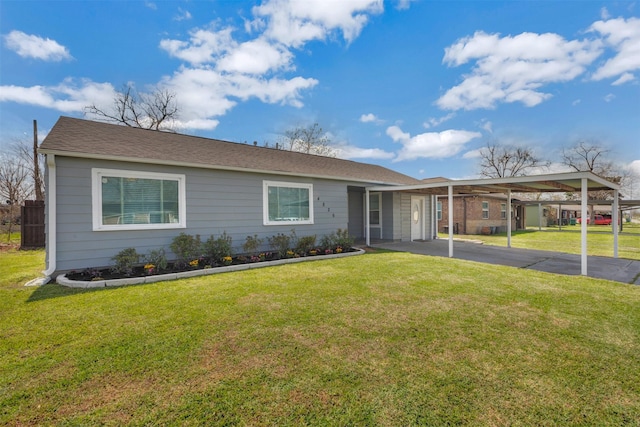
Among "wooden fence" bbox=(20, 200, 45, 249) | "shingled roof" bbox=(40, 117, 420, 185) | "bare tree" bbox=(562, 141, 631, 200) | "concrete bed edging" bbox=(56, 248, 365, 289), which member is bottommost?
"concrete bed edging" bbox=(56, 248, 365, 289)

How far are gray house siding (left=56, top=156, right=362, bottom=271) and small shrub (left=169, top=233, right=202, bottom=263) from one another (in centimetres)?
32

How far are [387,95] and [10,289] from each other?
655 inches

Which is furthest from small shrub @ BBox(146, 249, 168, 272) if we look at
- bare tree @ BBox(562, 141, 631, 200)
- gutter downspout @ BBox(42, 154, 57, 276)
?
bare tree @ BBox(562, 141, 631, 200)

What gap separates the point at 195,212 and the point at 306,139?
19906 millimetres

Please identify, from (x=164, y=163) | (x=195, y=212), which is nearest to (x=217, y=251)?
(x=195, y=212)

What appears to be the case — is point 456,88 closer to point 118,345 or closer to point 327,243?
point 327,243

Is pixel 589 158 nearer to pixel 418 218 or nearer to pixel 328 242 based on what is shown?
pixel 418 218

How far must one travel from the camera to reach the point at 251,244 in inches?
317

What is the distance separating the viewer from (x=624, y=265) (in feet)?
25.6

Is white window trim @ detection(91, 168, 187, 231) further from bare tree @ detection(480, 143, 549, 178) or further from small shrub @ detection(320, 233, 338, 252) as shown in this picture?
bare tree @ detection(480, 143, 549, 178)

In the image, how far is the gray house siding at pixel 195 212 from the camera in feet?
19.6

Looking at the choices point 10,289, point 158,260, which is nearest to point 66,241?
point 10,289

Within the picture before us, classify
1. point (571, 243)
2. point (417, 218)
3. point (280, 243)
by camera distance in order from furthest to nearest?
point (417, 218) → point (571, 243) → point (280, 243)

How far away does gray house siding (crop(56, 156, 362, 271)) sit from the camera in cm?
597
